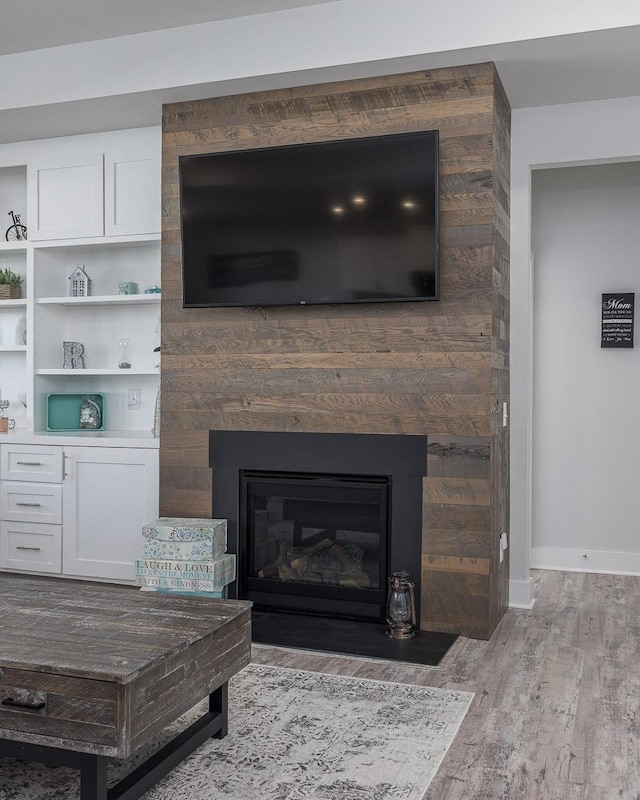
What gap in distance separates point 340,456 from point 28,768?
1975 millimetres

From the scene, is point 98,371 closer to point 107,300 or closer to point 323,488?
Result: point 107,300

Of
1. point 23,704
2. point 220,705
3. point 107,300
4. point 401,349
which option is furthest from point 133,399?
point 23,704

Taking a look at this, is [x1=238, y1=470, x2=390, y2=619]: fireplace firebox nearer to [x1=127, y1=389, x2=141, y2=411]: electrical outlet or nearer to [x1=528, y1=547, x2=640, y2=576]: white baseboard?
[x1=127, y1=389, x2=141, y2=411]: electrical outlet

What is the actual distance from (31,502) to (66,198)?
1771mm

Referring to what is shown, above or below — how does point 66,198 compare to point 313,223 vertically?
above

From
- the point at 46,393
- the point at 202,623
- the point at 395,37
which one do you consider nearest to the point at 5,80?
the point at 46,393

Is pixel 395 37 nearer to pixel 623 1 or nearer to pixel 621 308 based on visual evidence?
pixel 623 1

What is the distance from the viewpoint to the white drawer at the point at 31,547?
181 inches

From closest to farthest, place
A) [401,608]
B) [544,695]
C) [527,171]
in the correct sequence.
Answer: [544,695] < [401,608] < [527,171]

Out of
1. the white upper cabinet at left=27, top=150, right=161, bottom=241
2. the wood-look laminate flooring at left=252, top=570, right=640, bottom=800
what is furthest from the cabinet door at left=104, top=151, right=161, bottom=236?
the wood-look laminate flooring at left=252, top=570, right=640, bottom=800

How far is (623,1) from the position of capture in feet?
10.7

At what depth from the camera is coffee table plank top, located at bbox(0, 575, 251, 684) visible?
1954mm

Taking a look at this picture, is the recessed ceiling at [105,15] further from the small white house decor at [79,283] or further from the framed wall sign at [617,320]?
the framed wall sign at [617,320]

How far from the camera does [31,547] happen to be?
464 cm
